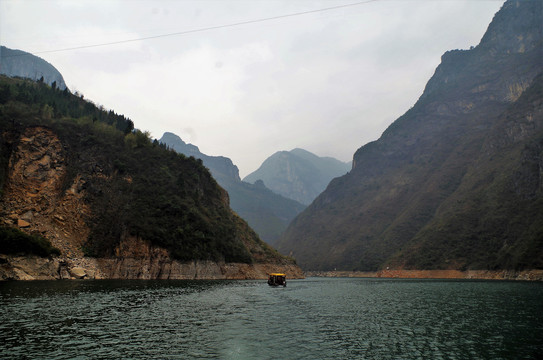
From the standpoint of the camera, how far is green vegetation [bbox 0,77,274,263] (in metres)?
103

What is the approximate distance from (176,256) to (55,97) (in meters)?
103

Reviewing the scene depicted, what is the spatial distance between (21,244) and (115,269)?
24.3m

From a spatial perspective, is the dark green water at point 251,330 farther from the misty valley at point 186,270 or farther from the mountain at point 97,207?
the mountain at point 97,207

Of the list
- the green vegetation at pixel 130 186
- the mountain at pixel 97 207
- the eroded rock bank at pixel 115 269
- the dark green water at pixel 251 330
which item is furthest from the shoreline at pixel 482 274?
the green vegetation at pixel 130 186

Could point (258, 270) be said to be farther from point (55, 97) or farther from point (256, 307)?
point (55, 97)

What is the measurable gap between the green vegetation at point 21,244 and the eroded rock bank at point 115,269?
1327 millimetres

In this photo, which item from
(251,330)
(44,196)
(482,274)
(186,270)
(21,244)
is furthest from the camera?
(482,274)

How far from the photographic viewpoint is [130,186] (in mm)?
117750

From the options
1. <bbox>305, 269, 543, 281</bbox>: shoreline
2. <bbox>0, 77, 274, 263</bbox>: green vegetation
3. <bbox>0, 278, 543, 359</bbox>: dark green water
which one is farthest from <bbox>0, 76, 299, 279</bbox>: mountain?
<bbox>305, 269, 543, 281</bbox>: shoreline

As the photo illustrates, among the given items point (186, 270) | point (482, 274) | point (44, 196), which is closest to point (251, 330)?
point (186, 270)

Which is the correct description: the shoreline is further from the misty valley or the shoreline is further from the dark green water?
the dark green water

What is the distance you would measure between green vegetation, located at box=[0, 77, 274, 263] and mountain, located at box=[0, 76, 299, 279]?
0.32 m


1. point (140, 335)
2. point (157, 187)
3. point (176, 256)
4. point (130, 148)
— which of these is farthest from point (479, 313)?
point (130, 148)

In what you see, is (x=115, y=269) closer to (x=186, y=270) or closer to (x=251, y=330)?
(x=186, y=270)
